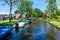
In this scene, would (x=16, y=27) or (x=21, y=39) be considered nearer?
(x=21, y=39)

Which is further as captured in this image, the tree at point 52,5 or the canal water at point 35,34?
the tree at point 52,5

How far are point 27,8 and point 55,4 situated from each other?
27223 mm

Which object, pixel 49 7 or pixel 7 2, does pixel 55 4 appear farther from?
pixel 7 2

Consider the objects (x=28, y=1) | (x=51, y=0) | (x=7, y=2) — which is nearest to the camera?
(x=7, y=2)

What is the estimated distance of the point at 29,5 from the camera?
353ft

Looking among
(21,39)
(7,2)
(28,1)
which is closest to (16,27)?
(21,39)

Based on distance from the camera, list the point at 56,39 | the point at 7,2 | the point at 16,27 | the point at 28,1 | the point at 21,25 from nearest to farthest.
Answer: the point at 56,39, the point at 16,27, the point at 21,25, the point at 7,2, the point at 28,1

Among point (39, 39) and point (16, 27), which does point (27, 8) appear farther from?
point (39, 39)

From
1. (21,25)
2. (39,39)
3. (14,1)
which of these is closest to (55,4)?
(14,1)

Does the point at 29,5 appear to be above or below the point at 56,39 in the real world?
above

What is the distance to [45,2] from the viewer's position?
87500 millimetres

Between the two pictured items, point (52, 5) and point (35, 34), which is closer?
point (35, 34)

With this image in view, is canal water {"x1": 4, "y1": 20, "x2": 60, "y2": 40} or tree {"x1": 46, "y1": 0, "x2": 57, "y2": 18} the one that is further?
tree {"x1": 46, "y1": 0, "x2": 57, "y2": 18}

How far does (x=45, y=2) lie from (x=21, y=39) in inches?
2658
